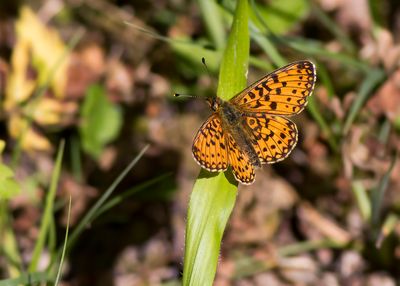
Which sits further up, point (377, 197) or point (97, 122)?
point (377, 197)

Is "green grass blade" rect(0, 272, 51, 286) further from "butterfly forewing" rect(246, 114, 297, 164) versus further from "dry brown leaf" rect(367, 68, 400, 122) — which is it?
"dry brown leaf" rect(367, 68, 400, 122)

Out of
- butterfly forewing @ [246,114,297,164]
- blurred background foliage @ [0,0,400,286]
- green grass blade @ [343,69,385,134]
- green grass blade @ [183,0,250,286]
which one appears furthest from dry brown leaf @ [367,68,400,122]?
green grass blade @ [183,0,250,286]

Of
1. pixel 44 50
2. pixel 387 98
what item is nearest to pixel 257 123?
pixel 387 98

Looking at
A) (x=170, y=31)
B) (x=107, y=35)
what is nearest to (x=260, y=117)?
(x=170, y=31)

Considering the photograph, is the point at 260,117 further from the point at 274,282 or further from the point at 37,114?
the point at 37,114

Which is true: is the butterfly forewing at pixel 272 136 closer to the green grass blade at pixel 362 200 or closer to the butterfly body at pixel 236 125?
the butterfly body at pixel 236 125

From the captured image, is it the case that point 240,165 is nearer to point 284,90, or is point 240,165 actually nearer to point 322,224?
point 284,90
